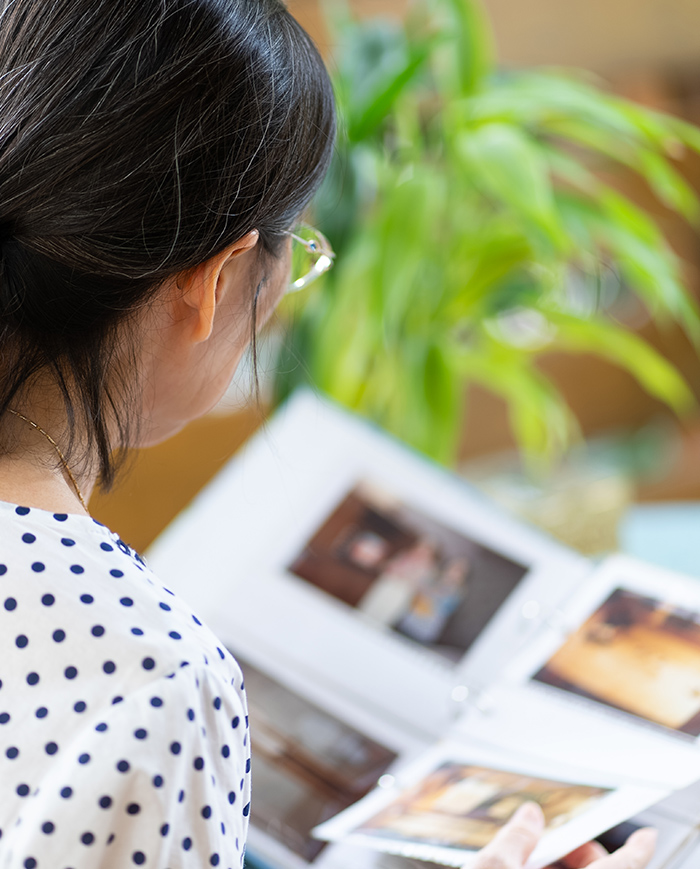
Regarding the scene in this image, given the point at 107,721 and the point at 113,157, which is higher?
the point at 113,157

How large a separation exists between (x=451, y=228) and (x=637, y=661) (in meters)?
0.54

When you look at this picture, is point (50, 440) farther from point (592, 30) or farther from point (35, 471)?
point (592, 30)

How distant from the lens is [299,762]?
0.58 metres

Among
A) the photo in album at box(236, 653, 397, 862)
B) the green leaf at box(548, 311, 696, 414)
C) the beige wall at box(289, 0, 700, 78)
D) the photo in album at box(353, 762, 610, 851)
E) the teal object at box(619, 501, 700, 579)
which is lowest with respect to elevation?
the photo in album at box(236, 653, 397, 862)

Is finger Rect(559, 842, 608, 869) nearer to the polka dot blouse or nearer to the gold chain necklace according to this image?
the polka dot blouse

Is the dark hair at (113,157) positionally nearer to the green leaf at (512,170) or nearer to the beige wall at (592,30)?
the green leaf at (512,170)

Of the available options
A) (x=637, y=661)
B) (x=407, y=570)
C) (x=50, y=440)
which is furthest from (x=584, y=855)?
(x=50, y=440)

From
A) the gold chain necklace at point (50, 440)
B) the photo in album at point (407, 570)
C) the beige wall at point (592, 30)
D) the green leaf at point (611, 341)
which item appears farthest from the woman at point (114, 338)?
the beige wall at point (592, 30)

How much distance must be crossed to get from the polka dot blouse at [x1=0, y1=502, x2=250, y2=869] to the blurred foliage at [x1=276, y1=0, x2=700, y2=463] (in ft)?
1.63

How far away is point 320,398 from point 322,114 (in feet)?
0.99

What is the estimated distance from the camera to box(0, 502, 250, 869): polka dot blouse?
1.03ft

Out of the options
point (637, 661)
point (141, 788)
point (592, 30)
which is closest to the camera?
point (141, 788)

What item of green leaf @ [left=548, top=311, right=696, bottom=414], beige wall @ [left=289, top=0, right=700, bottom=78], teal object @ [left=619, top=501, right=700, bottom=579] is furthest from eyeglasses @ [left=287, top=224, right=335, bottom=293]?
beige wall @ [left=289, top=0, right=700, bottom=78]

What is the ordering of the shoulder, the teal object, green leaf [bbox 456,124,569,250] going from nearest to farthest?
1. the shoulder
2. green leaf [bbox 456,124,569,250]
3. the teal object
